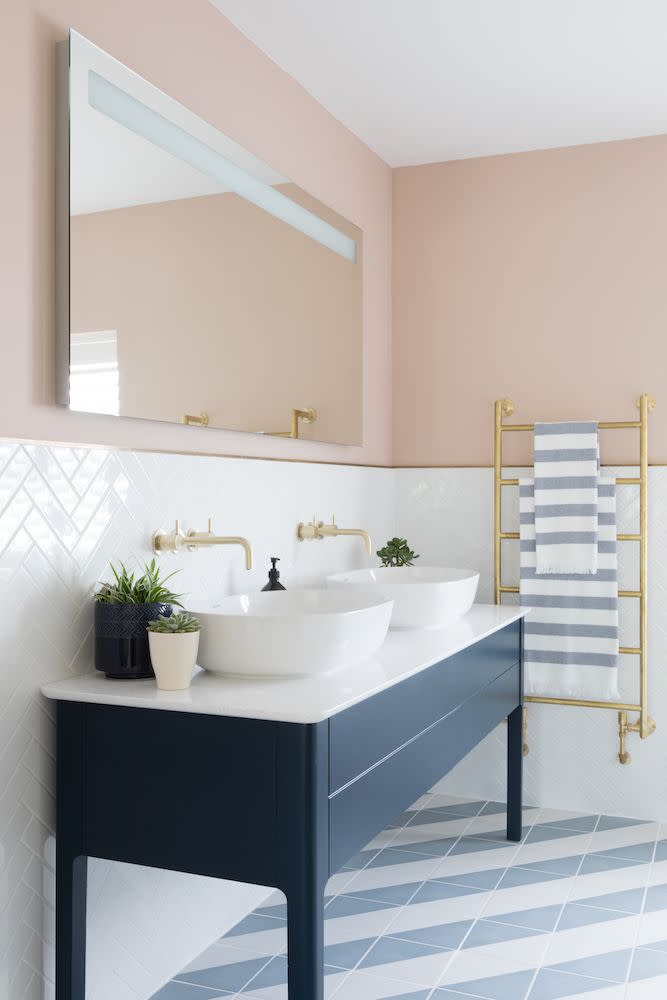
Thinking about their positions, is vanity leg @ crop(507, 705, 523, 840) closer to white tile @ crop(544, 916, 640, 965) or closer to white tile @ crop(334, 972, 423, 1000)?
white tile @ crop(544, 916, 640, 965)

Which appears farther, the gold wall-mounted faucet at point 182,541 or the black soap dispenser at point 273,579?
the black soap dispenser at point 273,579

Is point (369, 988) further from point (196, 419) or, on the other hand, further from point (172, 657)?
point (196, 419)

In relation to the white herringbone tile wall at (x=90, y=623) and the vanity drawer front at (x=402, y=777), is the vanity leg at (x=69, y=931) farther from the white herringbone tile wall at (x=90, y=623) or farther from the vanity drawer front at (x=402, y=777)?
the vanity drawer front at (x=402, y=777)

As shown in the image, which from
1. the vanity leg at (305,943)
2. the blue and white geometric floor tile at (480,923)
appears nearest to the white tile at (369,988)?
the blue and white geometric floor tile at (480,923)

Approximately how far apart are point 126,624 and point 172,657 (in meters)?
0.14

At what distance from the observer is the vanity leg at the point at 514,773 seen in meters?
3.35

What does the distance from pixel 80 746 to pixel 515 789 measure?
→ 1.90 meters

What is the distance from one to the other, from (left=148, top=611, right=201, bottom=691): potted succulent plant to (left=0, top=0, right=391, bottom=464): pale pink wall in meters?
0.46

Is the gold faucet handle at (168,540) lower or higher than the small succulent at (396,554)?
higher

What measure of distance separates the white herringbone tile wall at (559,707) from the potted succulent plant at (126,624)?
1.97 m

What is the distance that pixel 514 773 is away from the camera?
338 cm

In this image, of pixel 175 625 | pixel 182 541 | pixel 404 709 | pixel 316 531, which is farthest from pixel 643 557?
pixel 175 625

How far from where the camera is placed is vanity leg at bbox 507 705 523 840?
3350mm

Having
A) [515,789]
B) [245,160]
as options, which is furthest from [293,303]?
[515,789]
